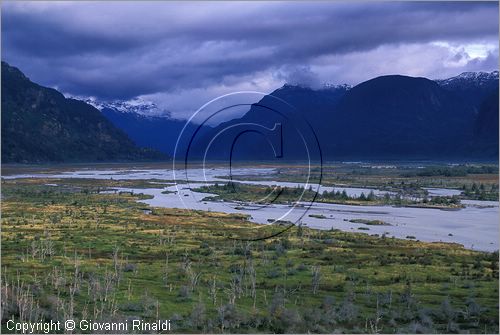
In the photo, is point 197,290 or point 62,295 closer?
point 62,295

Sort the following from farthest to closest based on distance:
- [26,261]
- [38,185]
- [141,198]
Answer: [38,185] < [141,198] < [26,261]

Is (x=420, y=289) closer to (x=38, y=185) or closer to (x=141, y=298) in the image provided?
(x=141, y=298)

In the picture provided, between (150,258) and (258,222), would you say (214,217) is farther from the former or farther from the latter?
(150,258)

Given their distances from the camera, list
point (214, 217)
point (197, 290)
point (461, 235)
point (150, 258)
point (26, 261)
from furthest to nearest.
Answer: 1. point (214, 217)
2. point (461, 235)
3. point (150, 258)
4. point (26, 261)
5. point (197, 290)

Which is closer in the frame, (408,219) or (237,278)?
(237,278)

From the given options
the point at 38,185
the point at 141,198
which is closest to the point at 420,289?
the point at 141,198

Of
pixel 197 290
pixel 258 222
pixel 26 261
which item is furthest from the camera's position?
pixel 258 222

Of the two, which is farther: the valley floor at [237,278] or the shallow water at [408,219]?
the shallow water at [408,219]

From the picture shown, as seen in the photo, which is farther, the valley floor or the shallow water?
the shallow water

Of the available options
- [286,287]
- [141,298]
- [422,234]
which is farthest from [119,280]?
[422,234]
